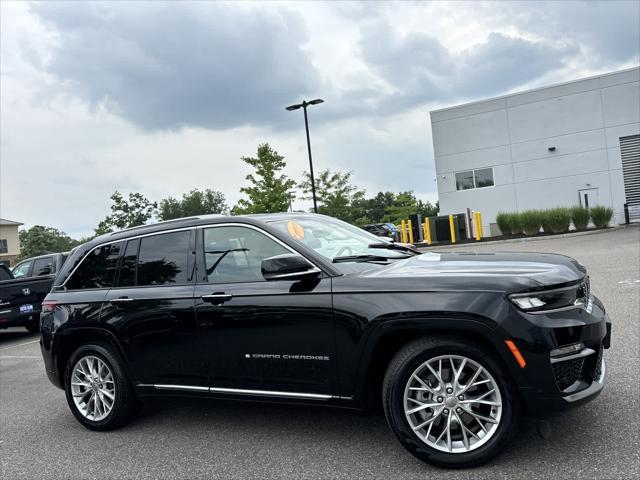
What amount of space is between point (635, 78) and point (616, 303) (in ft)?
88.0

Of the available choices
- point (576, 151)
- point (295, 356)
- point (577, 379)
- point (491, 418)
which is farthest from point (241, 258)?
point (576, 151)

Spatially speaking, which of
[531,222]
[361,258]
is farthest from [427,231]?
[361,258]

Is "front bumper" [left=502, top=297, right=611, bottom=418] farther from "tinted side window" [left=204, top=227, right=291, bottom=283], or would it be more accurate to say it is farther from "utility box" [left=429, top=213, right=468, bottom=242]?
"utility box" [left=429, top=213, right=468, bottom=242]

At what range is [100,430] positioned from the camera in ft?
15.9

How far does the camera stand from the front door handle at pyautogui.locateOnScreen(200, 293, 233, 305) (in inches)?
162

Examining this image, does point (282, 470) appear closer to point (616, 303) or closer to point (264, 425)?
point (264, 425)

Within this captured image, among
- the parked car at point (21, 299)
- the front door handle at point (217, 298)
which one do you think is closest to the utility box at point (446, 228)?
the parked car at point (21, 299)

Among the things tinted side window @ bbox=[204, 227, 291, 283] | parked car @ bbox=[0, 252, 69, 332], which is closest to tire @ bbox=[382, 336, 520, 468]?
tinted side window @ bbox=[204, 227, 291, 283]

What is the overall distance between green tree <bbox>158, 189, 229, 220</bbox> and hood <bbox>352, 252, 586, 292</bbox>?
92.7 meters

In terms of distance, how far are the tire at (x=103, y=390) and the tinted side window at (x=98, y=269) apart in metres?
0.56

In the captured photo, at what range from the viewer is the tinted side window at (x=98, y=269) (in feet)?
16.3

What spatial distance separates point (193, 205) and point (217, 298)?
104542mm

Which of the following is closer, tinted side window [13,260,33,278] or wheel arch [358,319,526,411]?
wheel arch [358,319,526,411]

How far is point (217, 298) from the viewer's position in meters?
4.14
